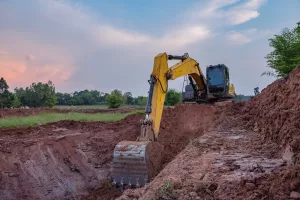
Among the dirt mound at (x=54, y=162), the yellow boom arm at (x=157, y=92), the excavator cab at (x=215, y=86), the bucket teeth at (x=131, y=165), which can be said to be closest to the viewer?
the bucket teeth at (x=131, y=165)

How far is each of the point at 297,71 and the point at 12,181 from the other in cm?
770

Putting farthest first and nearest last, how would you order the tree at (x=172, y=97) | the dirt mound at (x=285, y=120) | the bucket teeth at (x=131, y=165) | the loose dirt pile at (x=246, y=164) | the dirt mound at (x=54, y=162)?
the tree at (x=172, y=97), the dirt mound at (x=54, y=162), the bucket teeth at (x=131, y=165), the dirt mound at (x=285, y=120), the loose dirt pile at (x=246, y=164)

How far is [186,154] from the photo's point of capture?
702cm

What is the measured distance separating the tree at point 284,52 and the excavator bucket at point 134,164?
1224 cm

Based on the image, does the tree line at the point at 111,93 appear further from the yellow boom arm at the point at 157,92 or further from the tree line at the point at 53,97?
the yellow boom arm at the point at 157,92

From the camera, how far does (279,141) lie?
19.8ft

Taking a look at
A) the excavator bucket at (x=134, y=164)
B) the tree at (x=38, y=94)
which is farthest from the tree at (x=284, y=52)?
the tree at (x=38, y=94)

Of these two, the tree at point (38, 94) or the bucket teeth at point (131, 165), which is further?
the tree at point (38, 94)

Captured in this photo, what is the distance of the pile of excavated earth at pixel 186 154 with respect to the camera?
13.6ft

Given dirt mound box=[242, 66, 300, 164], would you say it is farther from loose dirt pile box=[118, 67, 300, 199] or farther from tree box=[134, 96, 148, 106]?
tree box=[134, 96, 148, 106]

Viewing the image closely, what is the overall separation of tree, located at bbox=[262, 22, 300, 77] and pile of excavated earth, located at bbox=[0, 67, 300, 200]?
22.3 ft

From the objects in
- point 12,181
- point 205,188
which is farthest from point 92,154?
point 205,188

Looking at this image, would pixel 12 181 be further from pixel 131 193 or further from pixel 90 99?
pixel 90 99

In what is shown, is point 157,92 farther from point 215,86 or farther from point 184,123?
point 215,86
